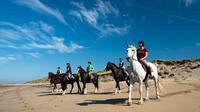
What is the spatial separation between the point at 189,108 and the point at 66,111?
673 cm

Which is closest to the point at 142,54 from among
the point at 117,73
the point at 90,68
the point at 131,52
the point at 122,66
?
the point at 131,52

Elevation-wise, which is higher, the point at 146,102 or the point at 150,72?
the point at 150,72

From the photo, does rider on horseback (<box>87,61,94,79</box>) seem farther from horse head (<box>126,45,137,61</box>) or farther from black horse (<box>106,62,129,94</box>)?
horse head (<box>126,45,137,61</box>)

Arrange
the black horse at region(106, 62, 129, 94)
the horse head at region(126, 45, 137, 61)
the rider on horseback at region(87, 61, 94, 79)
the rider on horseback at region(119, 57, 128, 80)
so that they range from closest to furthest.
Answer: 1. the horse head at region(126, 45, 137, 61)
2. the black horse at region(106, 62, 129, 94)
3. the rider on horseback at region(119, 57, 128, 80)
4. the rider on horseback at region(87, 61, 94, 79)

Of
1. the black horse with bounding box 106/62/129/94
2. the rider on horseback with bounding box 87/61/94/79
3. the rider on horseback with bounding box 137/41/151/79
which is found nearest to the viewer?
the rider on horseback with bounding box 137/41/151/79

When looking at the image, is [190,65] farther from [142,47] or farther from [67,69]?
[142,47]

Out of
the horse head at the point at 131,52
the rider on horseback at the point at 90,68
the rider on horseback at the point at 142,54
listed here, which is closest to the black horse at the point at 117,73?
the rider on horseback at the point at 90,68

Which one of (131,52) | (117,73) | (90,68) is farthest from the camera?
(90,68)

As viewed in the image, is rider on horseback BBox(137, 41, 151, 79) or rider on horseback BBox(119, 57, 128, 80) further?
rider on horseback BBox(119, 57, 128, 80)

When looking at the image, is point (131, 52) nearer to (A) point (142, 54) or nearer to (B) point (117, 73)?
(A) point (142, 54)

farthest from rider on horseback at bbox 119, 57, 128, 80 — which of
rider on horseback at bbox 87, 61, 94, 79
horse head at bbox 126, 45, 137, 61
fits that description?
horse head at bbox 126, 45, 137, 61

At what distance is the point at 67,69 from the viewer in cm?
3044

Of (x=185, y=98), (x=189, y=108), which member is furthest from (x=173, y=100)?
(x=189, y=108)

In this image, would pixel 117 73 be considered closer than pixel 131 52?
No
